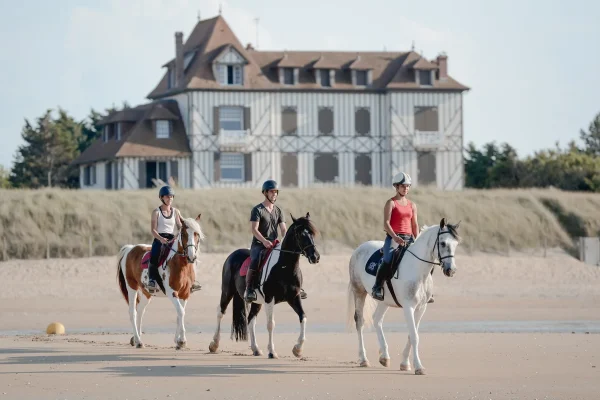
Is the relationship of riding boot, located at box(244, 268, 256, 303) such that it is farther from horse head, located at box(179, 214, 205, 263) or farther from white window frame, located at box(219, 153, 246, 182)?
white window frame, located at box(219, 153, 246, 182)

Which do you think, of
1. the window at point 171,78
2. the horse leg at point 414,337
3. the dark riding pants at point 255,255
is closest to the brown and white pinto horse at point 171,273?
the dark riding pants at point 255,255

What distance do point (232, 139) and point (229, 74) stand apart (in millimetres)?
3112

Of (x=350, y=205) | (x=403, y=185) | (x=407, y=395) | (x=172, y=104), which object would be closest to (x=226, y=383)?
(x=407, y=395)

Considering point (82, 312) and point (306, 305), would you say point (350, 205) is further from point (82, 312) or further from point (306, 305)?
point (82, 312)

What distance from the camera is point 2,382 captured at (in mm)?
14547

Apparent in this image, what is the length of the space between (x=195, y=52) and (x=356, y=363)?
136 feet

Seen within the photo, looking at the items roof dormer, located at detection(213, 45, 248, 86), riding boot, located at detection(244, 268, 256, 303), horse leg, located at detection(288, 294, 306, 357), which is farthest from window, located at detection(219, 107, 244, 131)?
horse leg, located at detection(288, 294, 306, 357)

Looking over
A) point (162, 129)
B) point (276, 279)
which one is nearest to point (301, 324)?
point (276, 279)

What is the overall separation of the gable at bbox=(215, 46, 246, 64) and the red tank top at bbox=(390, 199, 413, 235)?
38977 mm

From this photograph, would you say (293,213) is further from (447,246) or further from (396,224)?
(447,246)

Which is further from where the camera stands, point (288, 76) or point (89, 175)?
point (89, 175)

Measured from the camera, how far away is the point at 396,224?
16125 mm

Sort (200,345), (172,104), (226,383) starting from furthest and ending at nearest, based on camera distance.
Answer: (172,104)
(200,345)
(226,383)

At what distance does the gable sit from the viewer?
5428 cm
